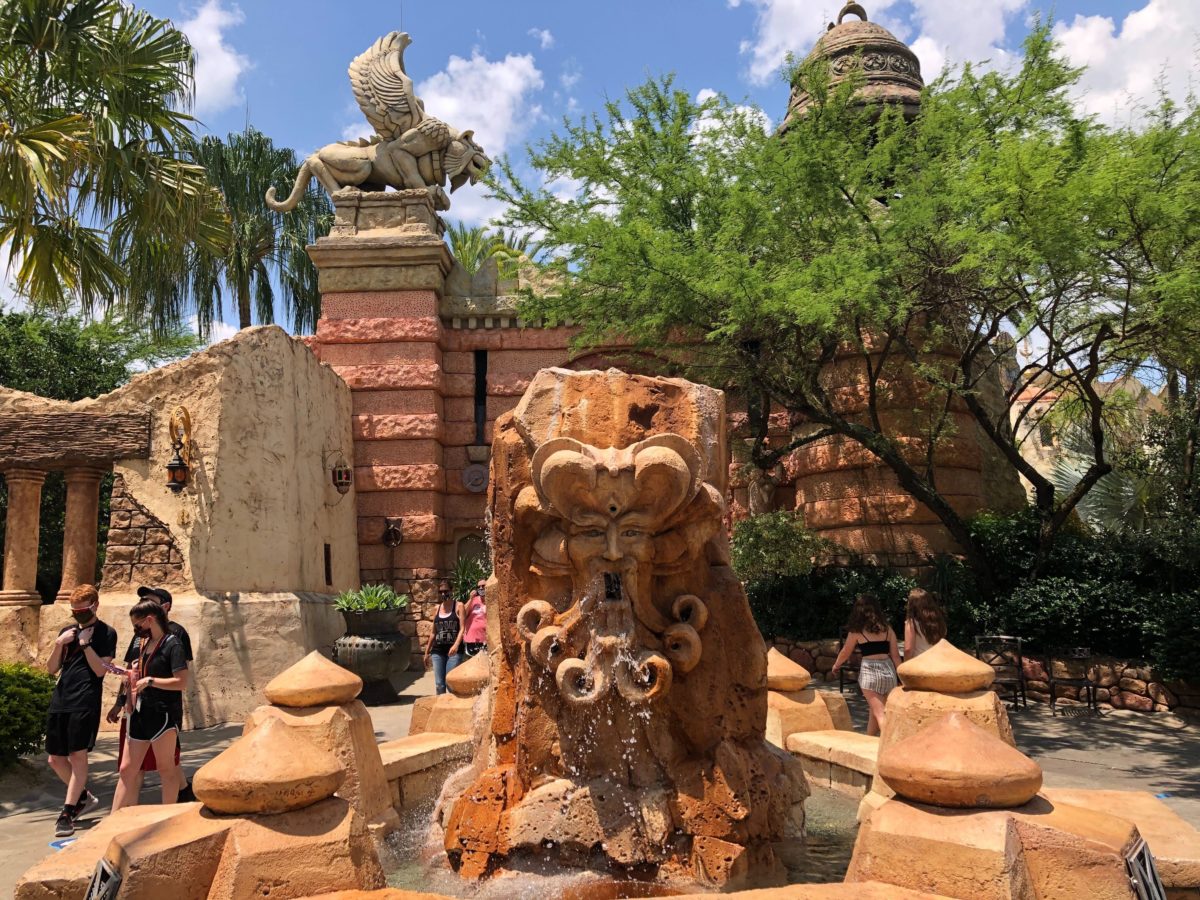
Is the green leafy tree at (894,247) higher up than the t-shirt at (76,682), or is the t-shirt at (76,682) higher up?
the green leafy tree at (894,247)

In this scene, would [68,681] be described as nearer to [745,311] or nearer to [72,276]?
[72,276]

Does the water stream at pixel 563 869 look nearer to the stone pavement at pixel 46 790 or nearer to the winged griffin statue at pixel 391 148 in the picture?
the stone pavement at pixel 46 790

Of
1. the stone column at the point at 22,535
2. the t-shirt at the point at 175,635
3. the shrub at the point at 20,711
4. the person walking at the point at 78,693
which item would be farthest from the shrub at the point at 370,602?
the t-shirt at the point at 175,635

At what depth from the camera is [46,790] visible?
24.4 ft

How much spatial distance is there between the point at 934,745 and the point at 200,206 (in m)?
9.64

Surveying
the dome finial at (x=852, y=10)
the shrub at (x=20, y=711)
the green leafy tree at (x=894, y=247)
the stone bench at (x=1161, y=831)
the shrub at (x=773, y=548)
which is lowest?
the shrub at (x=20, y=711)

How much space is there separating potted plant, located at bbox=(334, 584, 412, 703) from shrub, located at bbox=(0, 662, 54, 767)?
412 cm

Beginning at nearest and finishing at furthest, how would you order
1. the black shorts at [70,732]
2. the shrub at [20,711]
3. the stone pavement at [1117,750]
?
the black shorts at [70,732] → the stone pavement at [1117,750] → the shrub at [20,711]

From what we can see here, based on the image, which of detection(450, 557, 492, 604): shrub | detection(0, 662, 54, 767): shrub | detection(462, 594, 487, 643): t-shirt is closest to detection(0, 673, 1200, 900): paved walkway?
detection(0, 662, 54, 767): shrub

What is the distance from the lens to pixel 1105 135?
1032cm

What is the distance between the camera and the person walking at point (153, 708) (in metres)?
5.58

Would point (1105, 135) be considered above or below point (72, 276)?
above

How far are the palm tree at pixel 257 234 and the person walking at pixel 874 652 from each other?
24.0 m

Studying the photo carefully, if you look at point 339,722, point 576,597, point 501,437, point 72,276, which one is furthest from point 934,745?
point 72,276
